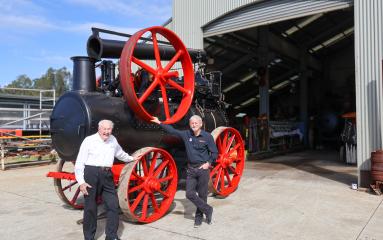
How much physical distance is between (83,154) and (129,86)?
1.15m

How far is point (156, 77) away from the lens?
503 centimetres

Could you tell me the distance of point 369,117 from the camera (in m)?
6.45

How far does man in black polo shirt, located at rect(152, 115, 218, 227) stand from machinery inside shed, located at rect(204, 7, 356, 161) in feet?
16.0

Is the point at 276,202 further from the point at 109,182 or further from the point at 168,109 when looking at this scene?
the point at 109,182

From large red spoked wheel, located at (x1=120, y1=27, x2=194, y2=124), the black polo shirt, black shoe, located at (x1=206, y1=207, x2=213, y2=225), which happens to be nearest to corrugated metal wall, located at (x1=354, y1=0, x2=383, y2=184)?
large red spoked wheel, located at (x1=120, y1=27, x2=194, y2=124)

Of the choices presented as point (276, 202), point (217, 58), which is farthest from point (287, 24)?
point (276, 202)

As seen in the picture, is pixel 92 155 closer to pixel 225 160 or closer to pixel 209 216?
pixel 209 216

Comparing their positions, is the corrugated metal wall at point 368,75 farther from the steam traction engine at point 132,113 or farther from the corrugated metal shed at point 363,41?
the steam traction engine at point 132,113

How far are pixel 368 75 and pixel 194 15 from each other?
4784 millimetres

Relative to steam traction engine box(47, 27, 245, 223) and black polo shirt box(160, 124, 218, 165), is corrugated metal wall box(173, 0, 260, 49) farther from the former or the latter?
black polo shirt box(160, 124, 218, 165)

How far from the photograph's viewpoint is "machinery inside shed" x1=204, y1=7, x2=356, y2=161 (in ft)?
43.5

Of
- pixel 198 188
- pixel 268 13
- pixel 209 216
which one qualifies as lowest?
pixel 209 216

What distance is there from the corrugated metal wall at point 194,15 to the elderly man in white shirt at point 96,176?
5.96 meters

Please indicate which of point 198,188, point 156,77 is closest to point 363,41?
point 156,77
